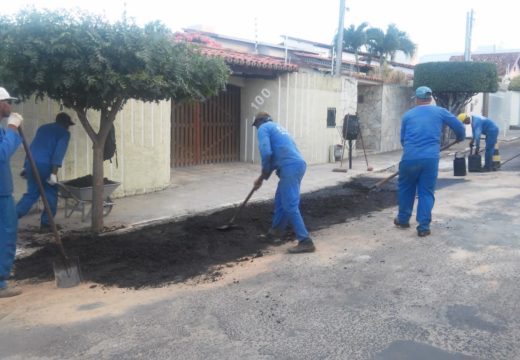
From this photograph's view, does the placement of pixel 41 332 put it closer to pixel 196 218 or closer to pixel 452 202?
pixel 196 218

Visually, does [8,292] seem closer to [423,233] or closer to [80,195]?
[80,195]

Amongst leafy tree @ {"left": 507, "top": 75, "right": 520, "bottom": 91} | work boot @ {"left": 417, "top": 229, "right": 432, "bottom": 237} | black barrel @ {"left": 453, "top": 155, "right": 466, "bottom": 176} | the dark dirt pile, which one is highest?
leafy tree @ {"left": 507, "top": 75, "right": 520, "bottom": 91}

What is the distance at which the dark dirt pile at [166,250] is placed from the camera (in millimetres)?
5527

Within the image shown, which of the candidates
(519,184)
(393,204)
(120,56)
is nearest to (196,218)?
(120,56)

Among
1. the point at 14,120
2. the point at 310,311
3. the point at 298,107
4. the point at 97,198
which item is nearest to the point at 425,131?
the point at 310,311

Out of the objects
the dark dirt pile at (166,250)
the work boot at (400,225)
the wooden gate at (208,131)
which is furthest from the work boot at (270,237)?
the wooden gate at (208,131)

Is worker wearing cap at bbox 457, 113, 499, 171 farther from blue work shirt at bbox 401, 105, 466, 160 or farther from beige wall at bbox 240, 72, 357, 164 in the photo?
blue work shirt at bbox 401, 105, 466, 160

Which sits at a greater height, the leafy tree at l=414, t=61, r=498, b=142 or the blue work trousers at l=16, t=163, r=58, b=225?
the leafy tree at l=414, t=61, r=498, b=142

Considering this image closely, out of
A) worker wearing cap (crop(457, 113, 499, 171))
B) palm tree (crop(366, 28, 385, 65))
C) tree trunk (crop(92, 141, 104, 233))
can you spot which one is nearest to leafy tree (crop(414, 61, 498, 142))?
worker wearing cap (crop(457, 113, 499, 171))

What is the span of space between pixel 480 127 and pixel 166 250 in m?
9.54

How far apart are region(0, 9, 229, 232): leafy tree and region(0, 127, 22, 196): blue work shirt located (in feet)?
3.76

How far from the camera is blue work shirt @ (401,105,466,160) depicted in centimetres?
700

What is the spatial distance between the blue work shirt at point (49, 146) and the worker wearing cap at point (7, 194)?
2.12 m

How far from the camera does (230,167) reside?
A: 45.5 ft
